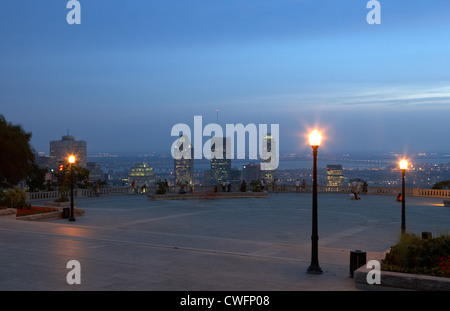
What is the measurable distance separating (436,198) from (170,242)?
31.4 meters

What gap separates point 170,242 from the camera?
17047 mm

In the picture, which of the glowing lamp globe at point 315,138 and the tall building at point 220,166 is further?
the tall building at point 220,166

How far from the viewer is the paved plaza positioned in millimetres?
10891

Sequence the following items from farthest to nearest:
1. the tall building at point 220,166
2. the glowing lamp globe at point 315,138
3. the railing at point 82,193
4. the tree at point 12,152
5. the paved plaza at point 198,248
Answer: the tall building at point 220,166, the railing at point 82,193, the tree at point 12,152, the glowing lamp globe at point 315,138, the paved plaza at point 198,248

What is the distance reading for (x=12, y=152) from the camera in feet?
122

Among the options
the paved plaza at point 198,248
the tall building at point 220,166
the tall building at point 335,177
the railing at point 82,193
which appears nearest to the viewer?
the paved plaza at point 198,248

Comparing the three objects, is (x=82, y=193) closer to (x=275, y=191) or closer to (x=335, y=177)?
(x=275, y=191)

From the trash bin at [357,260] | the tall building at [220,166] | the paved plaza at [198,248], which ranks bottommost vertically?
the paved plaza at [198,248]

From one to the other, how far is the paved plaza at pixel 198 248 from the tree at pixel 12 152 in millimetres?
11634

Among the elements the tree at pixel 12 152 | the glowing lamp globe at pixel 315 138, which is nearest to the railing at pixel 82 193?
the tree at pixel 12 152

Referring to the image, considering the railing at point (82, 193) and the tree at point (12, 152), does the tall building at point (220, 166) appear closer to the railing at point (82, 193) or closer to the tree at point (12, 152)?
the railing at point (82, 193)

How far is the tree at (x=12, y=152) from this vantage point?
121 ft
